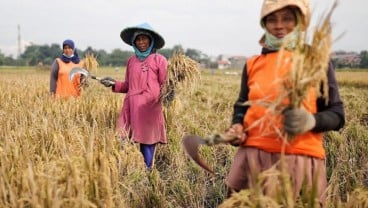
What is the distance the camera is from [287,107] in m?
1.63

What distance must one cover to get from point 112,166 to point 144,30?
1753mm

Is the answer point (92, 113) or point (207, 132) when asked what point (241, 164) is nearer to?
point (207, 132)

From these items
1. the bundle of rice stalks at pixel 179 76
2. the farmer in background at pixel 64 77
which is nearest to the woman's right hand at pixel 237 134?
the bundle of rice stalks at pixel 179 76

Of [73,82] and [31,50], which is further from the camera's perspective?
[31,50]

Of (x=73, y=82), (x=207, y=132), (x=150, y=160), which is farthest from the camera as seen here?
(x=73, y=82)

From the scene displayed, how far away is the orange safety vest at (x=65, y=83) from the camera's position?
18.7 feet

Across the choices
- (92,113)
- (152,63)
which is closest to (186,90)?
(152,63)

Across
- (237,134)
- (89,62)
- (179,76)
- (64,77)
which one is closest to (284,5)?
(237,134)

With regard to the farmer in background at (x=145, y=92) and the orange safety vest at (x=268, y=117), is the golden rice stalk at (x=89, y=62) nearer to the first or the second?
the farmer in background at (x=145, y=92)

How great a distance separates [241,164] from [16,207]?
107 cm

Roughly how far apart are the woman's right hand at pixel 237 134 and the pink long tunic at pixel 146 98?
1.92 meters

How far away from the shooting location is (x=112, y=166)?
2494mm

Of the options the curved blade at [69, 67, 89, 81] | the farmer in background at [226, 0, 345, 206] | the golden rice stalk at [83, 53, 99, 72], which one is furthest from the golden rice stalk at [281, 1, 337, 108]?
the golden rice stalk at [83, 53, 99, 72]

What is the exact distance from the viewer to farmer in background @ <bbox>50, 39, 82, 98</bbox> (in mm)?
5719
